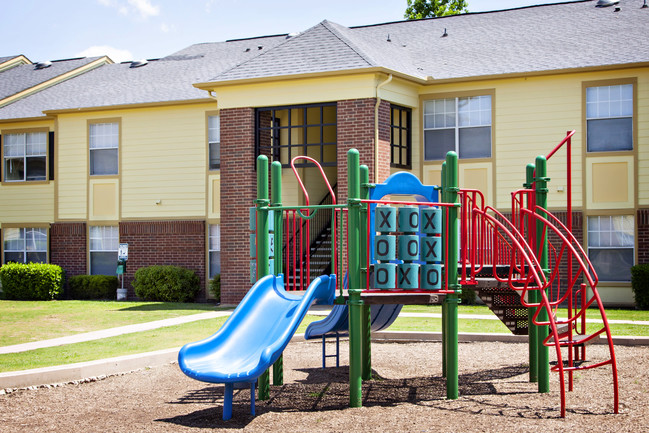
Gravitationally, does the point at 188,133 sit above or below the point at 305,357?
above

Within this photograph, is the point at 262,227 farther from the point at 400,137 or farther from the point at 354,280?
the point at 400,137

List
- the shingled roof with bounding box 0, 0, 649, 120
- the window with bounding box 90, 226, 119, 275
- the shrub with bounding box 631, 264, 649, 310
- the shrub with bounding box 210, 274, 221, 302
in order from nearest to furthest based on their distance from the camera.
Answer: the shrub with bounding box 631, 264, 649, 310
the shingled roof with bounding box 0, 0, 649, 120
the shrub with bounding box 210, 274, 221, 302
the window with bounding box 90, 226, 119, 275

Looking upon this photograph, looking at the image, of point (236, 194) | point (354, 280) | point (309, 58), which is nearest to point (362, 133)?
point (309, 58)

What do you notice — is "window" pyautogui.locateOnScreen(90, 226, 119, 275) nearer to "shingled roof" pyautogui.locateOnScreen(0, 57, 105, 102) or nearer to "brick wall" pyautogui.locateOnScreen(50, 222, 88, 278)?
"brick wall" pyautogui.locateOnScreen(50, 222, 88, 278)

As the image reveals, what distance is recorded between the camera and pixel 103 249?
24.2 meters

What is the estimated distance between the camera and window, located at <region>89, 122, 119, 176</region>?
78.7 feet

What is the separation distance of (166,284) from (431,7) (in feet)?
65.1

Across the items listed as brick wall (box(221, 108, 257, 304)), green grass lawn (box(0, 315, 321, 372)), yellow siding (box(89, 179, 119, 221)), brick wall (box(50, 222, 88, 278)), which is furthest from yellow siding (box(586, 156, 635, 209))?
brick wall (box(50, 222, 88, 278))

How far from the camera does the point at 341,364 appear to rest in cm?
1155

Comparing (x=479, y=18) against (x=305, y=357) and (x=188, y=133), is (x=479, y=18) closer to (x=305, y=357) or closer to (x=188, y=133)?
(x=188, y=133)

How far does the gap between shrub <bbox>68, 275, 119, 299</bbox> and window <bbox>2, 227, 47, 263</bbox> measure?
5.53 feet

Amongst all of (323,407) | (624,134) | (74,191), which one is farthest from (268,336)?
(74,191)

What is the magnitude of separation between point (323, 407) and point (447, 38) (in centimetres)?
1685

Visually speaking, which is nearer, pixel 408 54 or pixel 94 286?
pixel 408 54
